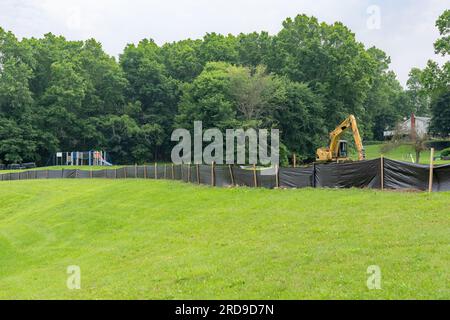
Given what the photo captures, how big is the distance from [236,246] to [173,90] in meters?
65.2

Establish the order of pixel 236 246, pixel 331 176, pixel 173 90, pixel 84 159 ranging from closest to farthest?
pixel 236 246 → pixel 331 176 → pixel 84 159 → pixel 173 90

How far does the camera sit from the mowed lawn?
9.18 meters

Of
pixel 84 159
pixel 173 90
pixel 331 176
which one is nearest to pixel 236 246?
pixel 331 176

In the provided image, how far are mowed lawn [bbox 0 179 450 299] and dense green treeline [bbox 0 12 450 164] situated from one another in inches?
1344

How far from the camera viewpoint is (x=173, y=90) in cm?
7662

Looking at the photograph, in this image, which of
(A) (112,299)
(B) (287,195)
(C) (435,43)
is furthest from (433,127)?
(A) (112,299)

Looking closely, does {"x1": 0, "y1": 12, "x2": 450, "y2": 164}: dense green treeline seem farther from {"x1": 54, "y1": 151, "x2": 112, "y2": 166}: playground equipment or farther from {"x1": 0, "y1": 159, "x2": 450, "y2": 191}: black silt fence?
{"x1": 0, "y1": 159, "x2": 450, "y2": 191}: black silt fence

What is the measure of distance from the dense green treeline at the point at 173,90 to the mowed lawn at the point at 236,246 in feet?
112

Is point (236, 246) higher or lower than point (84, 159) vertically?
lower

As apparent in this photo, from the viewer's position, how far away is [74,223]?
882 inches

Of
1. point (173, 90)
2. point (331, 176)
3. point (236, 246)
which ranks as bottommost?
point (236, 246)

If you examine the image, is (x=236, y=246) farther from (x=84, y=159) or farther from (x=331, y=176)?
(x=84, y=159)

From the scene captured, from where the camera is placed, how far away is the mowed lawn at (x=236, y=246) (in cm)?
918
